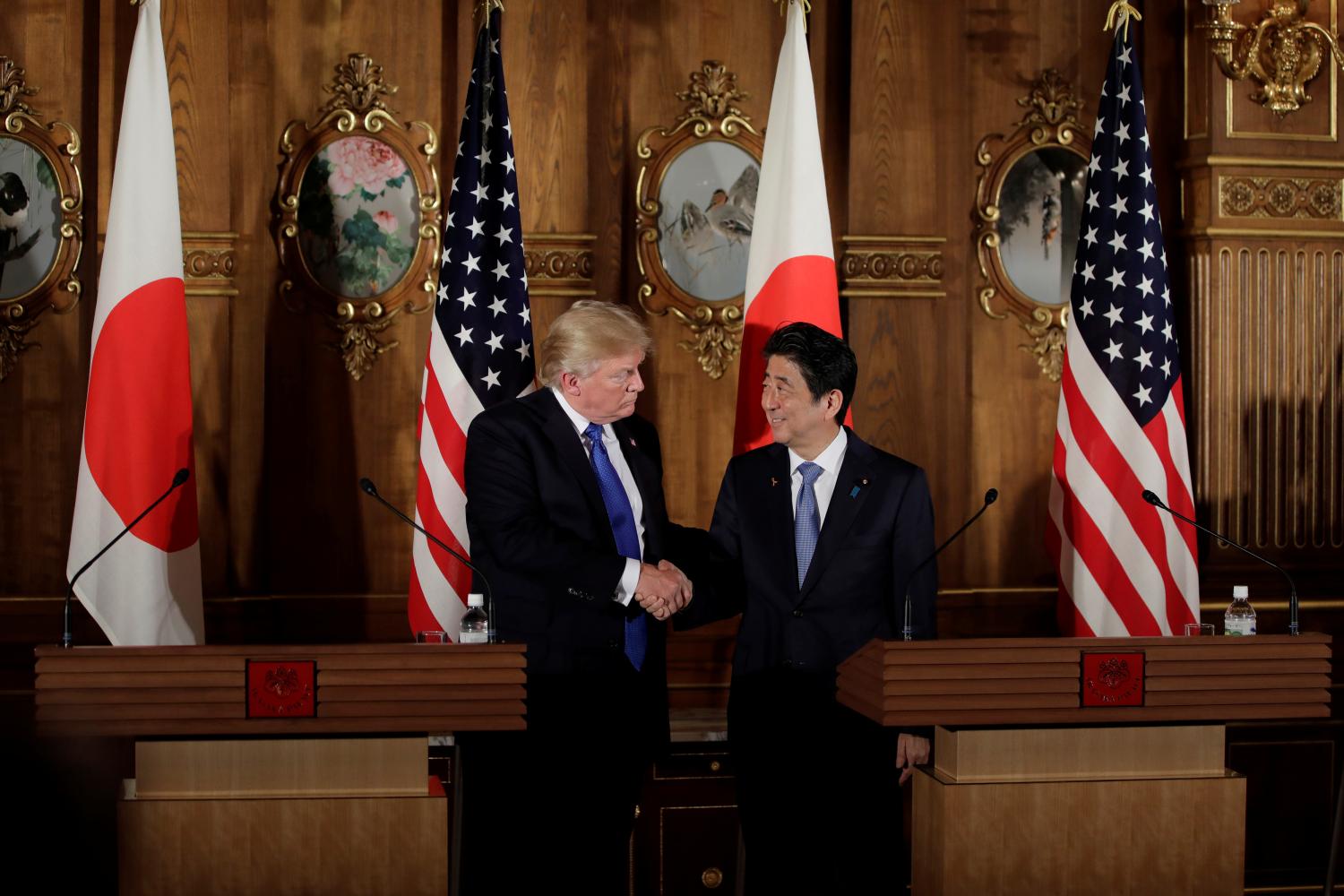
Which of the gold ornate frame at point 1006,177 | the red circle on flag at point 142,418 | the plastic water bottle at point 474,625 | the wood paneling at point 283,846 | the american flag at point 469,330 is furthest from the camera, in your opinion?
the gold ornate frame at point 1006,177

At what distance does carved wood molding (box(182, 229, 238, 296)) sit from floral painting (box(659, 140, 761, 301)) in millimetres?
1556

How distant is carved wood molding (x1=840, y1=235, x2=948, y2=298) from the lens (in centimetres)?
571

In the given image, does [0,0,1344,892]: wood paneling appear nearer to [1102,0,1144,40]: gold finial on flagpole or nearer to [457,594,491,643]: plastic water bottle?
[1102,0,1144,40]: gold finial on flagpole

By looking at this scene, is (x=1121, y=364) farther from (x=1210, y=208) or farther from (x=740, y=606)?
(x=740, y=606)

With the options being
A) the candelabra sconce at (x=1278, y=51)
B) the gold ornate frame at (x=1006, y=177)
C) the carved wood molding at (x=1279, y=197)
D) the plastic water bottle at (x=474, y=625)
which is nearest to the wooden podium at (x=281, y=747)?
the plastic water bottle at (x=474, y=625)

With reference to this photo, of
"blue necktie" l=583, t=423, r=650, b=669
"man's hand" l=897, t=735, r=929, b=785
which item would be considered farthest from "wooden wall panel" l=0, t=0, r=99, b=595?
"man's hand" l=897, t=735, r=929, b=785

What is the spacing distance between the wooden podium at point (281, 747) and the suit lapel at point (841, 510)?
2.85 ft

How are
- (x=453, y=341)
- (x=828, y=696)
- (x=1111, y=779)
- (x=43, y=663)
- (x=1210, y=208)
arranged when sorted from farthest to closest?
1. (x=1210, y=208)
2. (x=453, y=341)
3. (x=828, y=696)
4. (x=1111, y=779)
5. (x=43, y=663)

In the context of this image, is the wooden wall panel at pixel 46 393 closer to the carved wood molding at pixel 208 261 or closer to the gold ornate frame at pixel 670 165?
the carved wood molding at pixel 208 261

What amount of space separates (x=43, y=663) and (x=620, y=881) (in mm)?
1522

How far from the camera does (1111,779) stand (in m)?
3.59

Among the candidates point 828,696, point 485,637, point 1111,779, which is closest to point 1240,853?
point 1111,779

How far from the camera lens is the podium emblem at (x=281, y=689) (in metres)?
3.26

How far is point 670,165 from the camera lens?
5.71 meters
